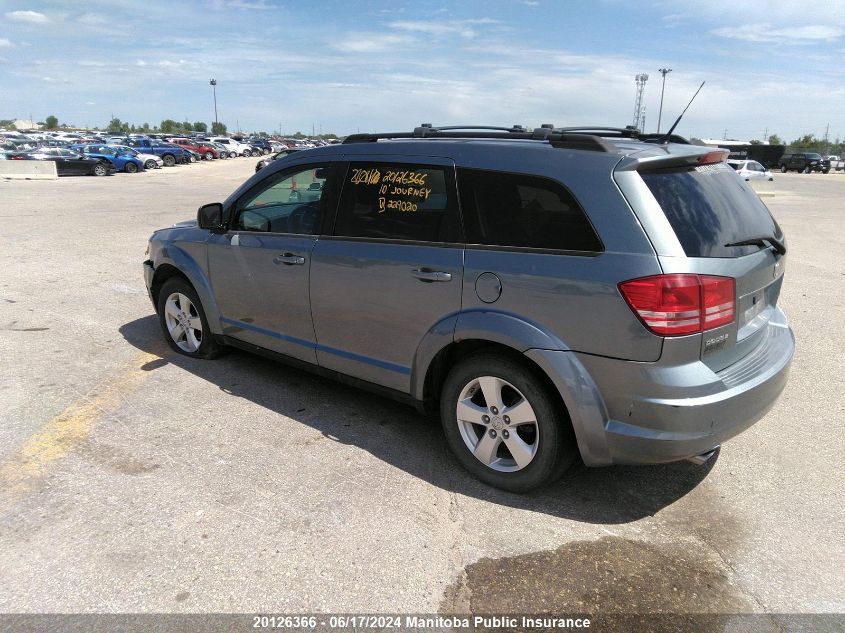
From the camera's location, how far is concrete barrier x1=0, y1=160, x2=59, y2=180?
2927 cm

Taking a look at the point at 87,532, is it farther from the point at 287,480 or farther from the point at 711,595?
the point at 711,595

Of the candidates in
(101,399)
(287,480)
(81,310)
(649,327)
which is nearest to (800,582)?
(649,327)

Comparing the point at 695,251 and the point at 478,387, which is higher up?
the point at 695,251

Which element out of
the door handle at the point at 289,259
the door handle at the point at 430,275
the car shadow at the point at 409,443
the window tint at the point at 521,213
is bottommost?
the car shadow at the point at 409,443

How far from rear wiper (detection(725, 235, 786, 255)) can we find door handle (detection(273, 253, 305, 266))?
2514 millimetres

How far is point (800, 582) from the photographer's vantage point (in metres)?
2.68

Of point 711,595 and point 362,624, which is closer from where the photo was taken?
point 362,624

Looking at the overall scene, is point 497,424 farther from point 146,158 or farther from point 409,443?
point 146,158

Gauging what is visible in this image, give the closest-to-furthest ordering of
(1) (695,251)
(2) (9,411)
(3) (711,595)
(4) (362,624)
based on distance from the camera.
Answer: (4) (362,624), (3) (711,595), (1) (695,251), (2) (9,411)

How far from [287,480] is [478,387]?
1171mm

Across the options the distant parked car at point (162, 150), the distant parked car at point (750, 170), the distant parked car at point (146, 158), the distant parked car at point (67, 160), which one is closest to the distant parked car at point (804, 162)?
the distant parked car at point (750, 170)

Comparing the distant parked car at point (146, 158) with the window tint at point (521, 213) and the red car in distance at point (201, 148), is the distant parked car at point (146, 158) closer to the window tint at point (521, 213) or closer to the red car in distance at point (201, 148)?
the red car in distance at point (201, 148)

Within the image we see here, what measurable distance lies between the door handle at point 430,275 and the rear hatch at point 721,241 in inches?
43.0

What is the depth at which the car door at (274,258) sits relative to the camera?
4070 mm
